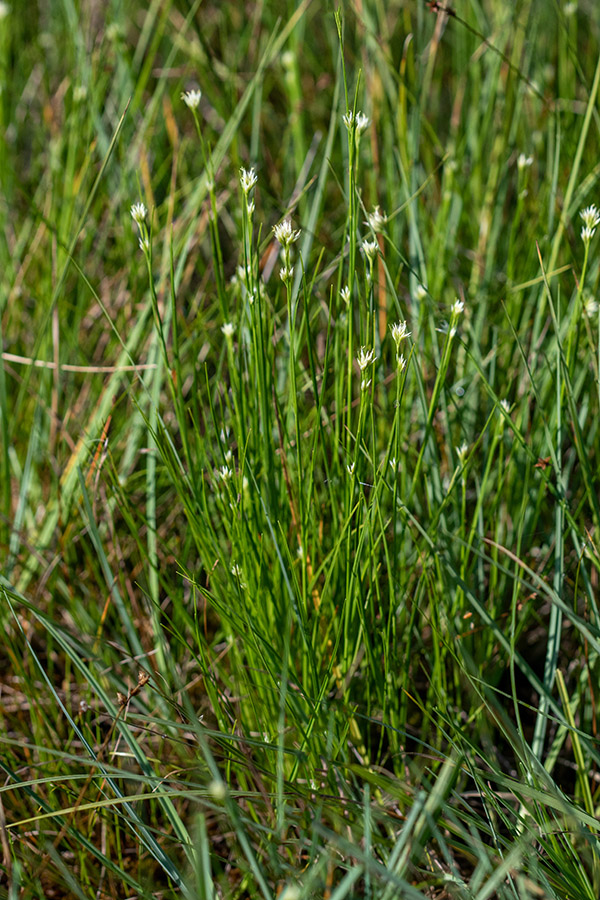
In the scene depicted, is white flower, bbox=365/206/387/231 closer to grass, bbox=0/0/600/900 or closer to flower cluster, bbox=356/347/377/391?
grass, bbox=0/0/600/900

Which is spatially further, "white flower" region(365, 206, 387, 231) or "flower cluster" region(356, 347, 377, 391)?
"white flower" region(365, 206, 387, 231)

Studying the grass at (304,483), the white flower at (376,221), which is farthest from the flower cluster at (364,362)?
the white flower at (376,221)

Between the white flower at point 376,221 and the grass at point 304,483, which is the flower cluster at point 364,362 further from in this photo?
the white flower at point 376,221

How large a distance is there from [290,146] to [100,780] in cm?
166

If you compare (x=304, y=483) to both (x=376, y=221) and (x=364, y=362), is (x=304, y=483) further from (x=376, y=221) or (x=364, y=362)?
(x=376, y=221)

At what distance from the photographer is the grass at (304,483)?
0.98 meters

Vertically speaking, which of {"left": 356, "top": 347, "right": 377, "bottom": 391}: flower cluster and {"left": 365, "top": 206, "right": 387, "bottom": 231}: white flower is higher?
{"left": 365, "top": 206, "right": 387, "bottom": 231}: white flower

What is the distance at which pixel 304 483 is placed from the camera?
3.70 feet

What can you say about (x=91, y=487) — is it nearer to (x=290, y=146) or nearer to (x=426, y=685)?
(x=426, y=685)

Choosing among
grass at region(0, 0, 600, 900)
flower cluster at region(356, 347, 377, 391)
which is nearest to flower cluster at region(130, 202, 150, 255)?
grass at region(0, 0, 600, 900)

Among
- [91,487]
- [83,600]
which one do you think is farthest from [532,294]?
[83,600]

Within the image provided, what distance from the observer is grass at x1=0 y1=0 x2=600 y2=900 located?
0.98m

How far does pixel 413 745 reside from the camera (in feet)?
4.28

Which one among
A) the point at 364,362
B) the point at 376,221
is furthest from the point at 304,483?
the point at 376,221
